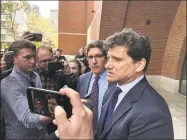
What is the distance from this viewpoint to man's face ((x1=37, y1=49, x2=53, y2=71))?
10.2ft

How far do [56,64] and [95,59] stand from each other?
18.4 inches

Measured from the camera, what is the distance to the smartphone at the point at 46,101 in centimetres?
117

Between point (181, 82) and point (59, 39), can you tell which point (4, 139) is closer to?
point (181, 82)

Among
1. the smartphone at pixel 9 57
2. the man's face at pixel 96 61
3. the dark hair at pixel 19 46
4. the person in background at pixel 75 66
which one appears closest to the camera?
the smartphone at pixel 9 57

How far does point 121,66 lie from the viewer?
1602 millimetres

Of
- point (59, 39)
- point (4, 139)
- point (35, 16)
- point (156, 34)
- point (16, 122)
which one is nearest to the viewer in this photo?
point (16, 122)

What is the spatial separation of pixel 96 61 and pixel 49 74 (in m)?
0.76

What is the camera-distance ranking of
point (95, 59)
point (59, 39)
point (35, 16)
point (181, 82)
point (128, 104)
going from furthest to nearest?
1. point (35, 16)
2. point (59, 39)
3. point (181, 82)
4. point (95, 59)
5. point (128, 104)

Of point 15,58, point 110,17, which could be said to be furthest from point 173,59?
point 15,58

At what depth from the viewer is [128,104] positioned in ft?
4.90

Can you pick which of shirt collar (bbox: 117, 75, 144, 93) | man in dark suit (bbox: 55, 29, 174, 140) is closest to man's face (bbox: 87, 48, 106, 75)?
man in dark suit (bbox: 55, 29, 174, 140)

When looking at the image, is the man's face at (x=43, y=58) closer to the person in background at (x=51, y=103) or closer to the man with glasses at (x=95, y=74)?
the man with glasses at (x=95, y=74)

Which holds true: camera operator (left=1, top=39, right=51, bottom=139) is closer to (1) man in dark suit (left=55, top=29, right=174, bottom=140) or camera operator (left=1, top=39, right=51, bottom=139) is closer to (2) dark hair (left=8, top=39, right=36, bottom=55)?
(2) dark hair (left=8, top=39, right=36, bottom=55)

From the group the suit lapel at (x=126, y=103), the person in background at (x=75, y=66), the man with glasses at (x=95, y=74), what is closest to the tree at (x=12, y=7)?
the person in background at (x=75, y=66)
